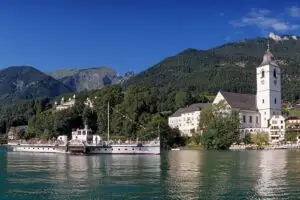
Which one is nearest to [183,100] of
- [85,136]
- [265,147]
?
[265,147]

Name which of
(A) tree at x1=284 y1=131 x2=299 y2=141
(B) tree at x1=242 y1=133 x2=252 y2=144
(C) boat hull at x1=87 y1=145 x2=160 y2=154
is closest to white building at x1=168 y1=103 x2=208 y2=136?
(B) tree at x1=242 y1=133 x2=252 y2=144

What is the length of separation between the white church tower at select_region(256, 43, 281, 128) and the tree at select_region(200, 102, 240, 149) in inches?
968

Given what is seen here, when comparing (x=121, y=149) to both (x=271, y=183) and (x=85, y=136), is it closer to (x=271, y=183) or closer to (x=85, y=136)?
(x=85, y=136)

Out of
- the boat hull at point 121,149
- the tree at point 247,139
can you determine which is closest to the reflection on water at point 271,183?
the boat hull at point 121,149

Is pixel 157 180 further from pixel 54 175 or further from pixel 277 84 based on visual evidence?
pixel 277 84

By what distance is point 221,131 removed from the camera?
375ft

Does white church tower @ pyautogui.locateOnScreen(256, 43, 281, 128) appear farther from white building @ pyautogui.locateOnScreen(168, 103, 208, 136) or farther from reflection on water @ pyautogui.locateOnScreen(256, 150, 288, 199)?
reflection on water @ pyautogui.locateOnScreen(256, 150, 288, 199)

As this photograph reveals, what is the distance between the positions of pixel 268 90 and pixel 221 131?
111 ft

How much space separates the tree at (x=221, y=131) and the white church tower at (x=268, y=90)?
2457 cm

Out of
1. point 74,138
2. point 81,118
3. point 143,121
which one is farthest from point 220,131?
point 81,118

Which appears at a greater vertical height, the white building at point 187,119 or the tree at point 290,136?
the white building at point 187,119

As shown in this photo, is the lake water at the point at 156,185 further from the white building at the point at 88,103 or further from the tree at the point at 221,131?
the white building at the point at 88,103

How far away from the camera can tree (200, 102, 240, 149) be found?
113 metres

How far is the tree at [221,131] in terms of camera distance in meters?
113
